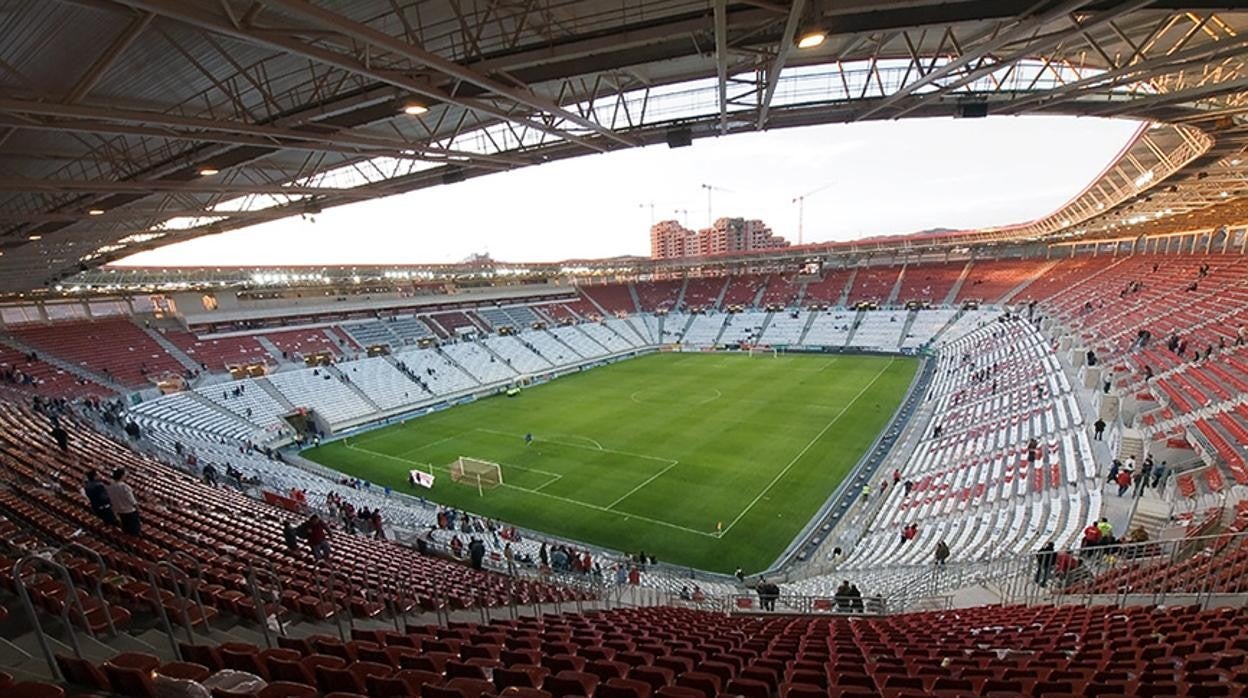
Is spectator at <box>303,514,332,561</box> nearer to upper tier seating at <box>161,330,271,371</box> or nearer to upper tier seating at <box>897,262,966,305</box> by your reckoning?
upper tier seating at <box>161,330,271,371</box>

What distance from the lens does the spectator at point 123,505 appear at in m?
8.13

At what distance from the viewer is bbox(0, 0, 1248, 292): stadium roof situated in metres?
6.32

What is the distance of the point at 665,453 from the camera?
26.3 metres

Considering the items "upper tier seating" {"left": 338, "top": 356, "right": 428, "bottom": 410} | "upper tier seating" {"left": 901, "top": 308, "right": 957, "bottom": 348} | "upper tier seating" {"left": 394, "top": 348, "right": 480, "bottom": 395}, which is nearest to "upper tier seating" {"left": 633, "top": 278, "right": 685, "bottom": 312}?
"upper tier seating" {"left": 901, "top": 308, "right": 957, "bottom": 348}

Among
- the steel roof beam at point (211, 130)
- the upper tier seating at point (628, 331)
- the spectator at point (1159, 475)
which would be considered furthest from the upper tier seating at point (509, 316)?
the spectator at point (1159, 475)

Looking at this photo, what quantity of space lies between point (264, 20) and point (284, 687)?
7814 millimetres

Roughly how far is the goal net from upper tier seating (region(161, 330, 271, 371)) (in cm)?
2205

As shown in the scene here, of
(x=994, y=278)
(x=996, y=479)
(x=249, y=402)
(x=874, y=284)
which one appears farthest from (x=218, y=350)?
(x=994, y=278)

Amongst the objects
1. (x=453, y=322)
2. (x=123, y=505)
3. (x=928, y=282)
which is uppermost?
(x=928, y=282)

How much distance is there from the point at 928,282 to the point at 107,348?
6729 cm

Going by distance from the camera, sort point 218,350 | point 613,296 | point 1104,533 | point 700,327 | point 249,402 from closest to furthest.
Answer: point 1104,533 < point 249,402 < point 218,350 < point 700,327 < point 613,296

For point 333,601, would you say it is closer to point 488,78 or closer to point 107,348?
point 488,78

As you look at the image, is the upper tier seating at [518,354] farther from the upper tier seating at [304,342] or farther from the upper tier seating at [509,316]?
the upper tier seating at [304,342]

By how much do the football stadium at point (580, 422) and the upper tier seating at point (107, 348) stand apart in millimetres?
310
